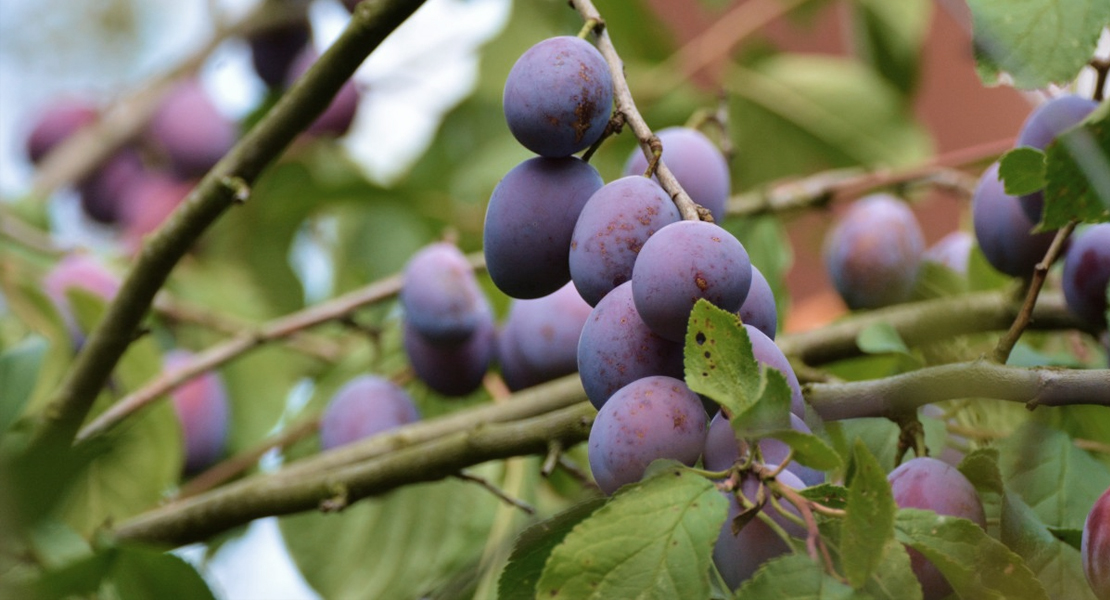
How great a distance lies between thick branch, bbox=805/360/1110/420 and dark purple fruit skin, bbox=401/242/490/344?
0.24 meters

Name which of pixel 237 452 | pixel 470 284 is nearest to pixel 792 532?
pixel 470 284

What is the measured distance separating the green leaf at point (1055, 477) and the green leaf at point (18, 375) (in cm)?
37

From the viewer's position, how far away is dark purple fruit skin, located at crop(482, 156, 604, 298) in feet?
1.09

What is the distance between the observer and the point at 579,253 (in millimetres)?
314

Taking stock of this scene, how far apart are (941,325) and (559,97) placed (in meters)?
0.25

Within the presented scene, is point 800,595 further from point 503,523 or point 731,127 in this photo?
point 731,127

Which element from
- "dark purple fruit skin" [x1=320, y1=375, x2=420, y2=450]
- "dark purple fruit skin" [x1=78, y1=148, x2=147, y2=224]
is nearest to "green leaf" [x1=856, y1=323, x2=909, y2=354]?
"dark purple fruit skin" [x1=320, y1=375, x2=420, y2=450]

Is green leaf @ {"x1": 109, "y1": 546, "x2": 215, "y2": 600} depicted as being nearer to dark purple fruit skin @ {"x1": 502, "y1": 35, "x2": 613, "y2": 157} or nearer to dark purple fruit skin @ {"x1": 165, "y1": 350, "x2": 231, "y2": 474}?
dark purple fruit skin @ {"x1": 502, "y1": 35, "x2": 613, "y2": 157}

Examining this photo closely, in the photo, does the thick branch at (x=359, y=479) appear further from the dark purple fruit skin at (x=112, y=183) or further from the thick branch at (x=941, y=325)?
the dark purple fruit skin at (x=112, y=183)

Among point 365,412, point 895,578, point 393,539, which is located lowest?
point 393,539

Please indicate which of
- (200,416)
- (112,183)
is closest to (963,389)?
(200,416)

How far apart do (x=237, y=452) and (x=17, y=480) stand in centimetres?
58

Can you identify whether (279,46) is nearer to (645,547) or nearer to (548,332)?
(548,332)

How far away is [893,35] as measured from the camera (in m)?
0.93
